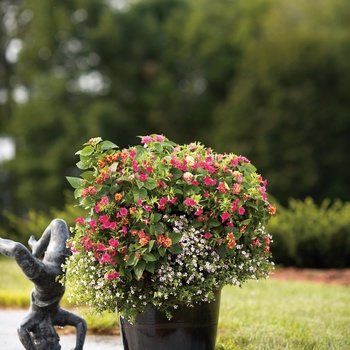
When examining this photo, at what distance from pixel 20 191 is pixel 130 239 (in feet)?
79.9

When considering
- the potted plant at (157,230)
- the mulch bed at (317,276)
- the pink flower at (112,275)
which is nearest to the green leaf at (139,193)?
the potted plant at (157,230)

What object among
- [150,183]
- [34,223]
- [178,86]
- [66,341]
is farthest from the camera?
[178,86]

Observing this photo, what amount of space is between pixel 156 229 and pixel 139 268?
0.25m

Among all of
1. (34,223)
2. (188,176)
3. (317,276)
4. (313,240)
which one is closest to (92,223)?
(188,176)

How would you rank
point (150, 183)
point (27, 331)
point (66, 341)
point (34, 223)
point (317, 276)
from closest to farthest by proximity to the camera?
point (150, 183), point (27, 331), point (66, 341), point (317, 276), point (34, 223)

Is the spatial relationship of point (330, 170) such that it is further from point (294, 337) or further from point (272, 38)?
point (294, 337)

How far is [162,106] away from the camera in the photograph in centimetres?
3050

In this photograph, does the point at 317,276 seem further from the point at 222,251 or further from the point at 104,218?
the point at 104,218

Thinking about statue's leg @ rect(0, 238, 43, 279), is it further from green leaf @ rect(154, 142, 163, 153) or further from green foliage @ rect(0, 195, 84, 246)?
green foliage @ rect(0, 195, 84, 246)

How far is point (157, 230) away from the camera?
13.5 ft

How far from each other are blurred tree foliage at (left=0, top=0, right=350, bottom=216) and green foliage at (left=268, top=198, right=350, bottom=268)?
1293 cm

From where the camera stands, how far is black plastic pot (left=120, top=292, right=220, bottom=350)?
14.2ft

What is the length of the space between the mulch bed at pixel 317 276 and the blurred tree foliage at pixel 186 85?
553 inches

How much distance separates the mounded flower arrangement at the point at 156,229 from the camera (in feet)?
13.6
